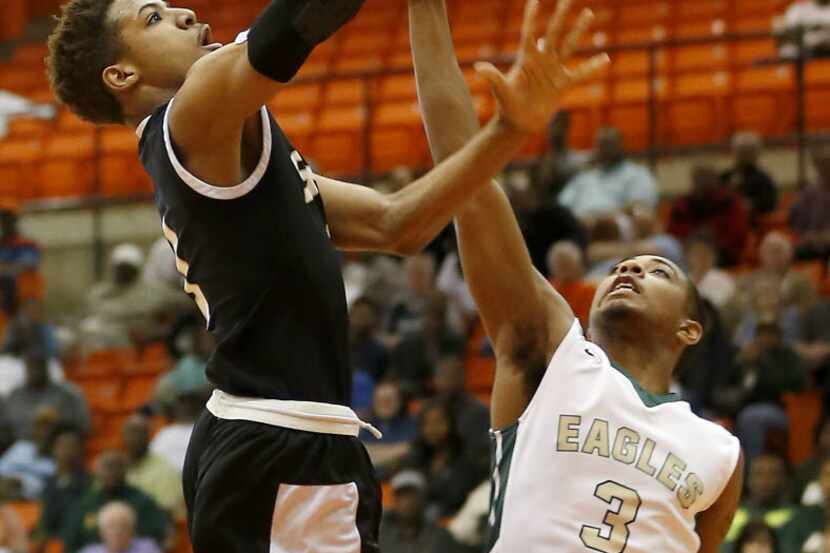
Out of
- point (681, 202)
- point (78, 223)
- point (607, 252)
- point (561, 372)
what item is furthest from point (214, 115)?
point (78, 223)

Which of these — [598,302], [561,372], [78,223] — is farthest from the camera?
[78,223]

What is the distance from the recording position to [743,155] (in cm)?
1139

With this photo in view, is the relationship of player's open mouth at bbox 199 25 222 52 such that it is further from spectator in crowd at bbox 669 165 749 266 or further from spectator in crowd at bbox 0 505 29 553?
spectator in crowd at bbox 669 165 749 266

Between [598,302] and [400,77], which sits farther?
[400,77]

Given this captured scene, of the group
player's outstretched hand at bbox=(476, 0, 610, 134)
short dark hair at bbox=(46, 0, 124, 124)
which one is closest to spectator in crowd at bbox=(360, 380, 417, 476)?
short dark hair at bbox=(46, 0, 124, 124)

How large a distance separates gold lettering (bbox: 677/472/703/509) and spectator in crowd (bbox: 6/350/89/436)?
7900 millimetres

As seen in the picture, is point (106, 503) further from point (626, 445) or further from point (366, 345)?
point (626, 445)

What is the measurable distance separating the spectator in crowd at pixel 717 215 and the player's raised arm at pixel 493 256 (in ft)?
22.1

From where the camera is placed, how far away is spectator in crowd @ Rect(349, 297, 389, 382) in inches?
420

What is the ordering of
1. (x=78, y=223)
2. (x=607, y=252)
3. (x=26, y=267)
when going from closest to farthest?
(x=607, y=252)
(x=26, y=267)
(x=78, y=223)

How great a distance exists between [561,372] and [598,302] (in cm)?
36

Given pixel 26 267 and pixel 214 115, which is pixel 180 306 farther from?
pixel 214 115

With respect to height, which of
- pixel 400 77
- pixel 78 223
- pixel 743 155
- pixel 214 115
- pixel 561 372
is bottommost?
pixel 78 223

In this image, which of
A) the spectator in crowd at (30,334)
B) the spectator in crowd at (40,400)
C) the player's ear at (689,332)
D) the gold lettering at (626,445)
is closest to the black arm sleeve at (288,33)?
the gold lettering at (626,445)
